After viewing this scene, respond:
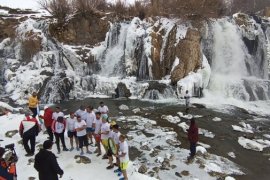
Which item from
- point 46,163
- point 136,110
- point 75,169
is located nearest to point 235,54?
point 136,110

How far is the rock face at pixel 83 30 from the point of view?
1000 inches

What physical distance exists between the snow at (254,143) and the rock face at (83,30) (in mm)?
15643

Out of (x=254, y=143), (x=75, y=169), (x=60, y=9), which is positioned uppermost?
(x=60, y=9)

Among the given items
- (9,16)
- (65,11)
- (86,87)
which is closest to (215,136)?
(86,87)

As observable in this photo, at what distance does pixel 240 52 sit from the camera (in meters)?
24.2

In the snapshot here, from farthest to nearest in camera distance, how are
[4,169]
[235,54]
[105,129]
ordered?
[235,54], [105,129], [4,169]

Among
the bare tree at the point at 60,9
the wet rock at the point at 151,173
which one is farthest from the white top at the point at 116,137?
the bare tree at the point at 60,9

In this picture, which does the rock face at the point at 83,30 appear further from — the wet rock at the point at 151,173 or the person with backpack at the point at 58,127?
the wet rock at the point at 151,173

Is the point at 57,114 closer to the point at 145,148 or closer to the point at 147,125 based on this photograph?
the point at 145,148

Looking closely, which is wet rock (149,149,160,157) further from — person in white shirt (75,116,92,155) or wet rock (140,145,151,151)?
person in white shirt (75,116,92,155)

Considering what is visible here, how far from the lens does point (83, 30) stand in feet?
84.9

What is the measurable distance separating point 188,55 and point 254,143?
1013cm

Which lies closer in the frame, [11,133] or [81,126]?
[81,126]

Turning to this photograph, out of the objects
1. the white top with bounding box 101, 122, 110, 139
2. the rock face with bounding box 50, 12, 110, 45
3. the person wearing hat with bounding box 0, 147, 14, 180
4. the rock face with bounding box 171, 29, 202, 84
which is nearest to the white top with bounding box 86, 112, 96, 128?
the white top with bounding box 101, 122, 110, 139
